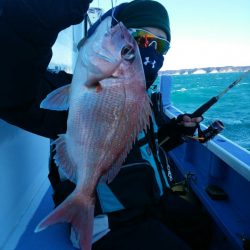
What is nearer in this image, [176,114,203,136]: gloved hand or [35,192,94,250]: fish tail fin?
[35,192,94,250]: fish tail fin

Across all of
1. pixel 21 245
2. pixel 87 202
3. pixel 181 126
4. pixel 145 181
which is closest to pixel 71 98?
pixel 87 202

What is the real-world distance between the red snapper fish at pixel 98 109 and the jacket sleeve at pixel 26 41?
148 mm

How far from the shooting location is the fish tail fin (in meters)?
1.24

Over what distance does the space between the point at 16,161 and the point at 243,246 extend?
1.66 meters

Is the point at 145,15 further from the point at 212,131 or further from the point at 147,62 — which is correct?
the point at 212,131

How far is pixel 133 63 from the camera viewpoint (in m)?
Answer: 1.26

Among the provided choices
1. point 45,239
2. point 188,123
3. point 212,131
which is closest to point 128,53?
point 45,239

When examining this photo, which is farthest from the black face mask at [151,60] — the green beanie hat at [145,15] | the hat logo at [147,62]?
the green beanie hat at [145,15]

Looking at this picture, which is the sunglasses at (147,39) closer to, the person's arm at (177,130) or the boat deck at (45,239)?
the person's arm at (177,130)

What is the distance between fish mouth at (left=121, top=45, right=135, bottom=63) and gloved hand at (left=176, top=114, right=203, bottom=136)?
4.94 ft

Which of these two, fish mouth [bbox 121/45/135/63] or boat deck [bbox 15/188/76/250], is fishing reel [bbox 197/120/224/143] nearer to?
boat deck [bbox 15/188/76/250]

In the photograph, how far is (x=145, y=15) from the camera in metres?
1.97

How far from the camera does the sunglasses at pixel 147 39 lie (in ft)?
5.71

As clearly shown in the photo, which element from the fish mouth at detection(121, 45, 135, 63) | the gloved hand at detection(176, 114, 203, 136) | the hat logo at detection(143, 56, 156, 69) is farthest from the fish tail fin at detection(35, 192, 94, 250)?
the gloved hand at detection(176, 114, 203, 136)
